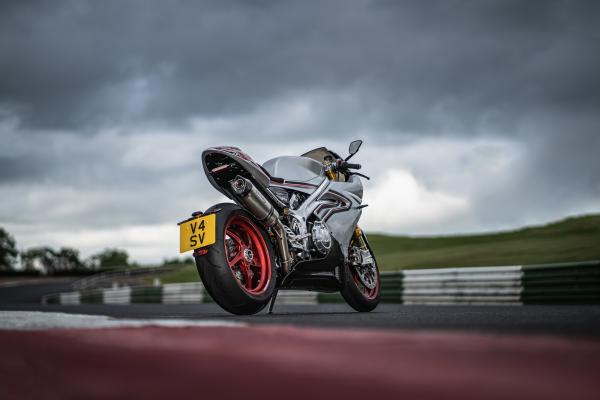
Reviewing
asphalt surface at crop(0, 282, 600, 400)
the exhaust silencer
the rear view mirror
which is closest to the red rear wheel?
the exhaust silencer

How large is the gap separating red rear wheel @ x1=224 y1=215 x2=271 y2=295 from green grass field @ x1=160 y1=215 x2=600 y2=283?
16.2 meters

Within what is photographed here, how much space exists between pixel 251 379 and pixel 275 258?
391 centimetres

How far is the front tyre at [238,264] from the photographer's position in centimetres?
470

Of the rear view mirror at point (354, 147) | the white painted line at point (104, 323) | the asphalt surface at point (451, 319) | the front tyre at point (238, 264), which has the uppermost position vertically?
the rear view mirror at point (354, 147)

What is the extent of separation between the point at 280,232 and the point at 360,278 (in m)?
1.92

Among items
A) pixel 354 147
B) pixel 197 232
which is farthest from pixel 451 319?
pixel 354 147

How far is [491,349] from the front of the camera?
167cm

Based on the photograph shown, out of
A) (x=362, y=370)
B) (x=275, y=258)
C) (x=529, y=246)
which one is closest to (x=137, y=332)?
(x=362, y=370)

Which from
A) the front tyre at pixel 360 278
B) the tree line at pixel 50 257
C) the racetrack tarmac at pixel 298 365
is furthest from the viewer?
the tree line at pixel 50 257

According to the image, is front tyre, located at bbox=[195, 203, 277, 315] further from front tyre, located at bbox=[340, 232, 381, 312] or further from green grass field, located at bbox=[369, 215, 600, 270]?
green grass field, located at bbox=[369, 215, 600, 270]

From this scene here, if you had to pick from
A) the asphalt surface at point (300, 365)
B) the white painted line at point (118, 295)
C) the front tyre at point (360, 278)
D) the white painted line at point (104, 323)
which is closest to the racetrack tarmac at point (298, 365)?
the asphalt surface at point (300, 365)

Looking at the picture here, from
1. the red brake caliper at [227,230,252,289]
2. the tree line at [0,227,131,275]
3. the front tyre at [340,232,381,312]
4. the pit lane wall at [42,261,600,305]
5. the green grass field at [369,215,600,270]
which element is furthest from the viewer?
the tree line at [0,227,131,275]

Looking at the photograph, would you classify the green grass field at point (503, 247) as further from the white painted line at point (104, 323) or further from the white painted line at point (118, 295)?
the white painted line at point (104, 323)

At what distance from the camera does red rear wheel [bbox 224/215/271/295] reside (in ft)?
16.7
